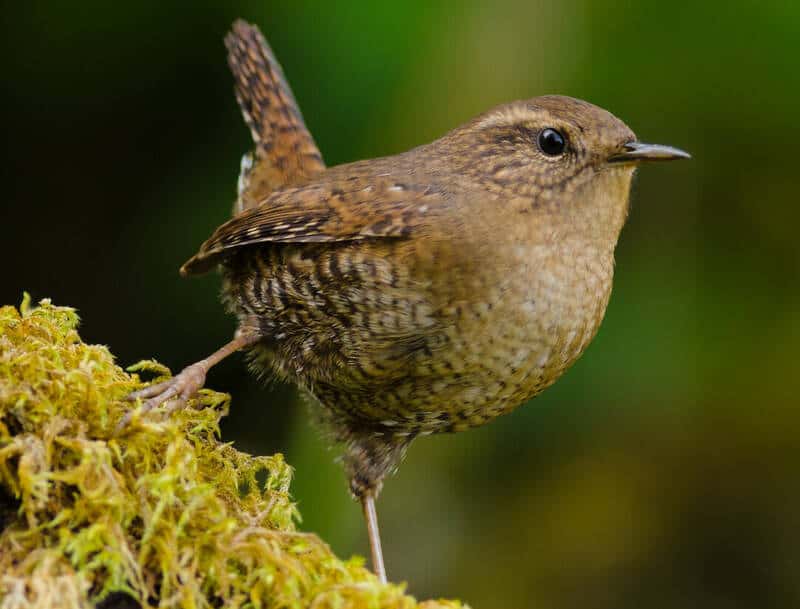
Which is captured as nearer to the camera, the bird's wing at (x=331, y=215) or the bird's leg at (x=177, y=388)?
the bird's leg at (x=177, y=388)

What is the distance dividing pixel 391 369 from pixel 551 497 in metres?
1.90

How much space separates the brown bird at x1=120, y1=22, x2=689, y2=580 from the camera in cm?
245

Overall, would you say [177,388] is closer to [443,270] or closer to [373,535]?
[443,270]

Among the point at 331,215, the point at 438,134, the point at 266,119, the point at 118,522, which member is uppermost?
the point at 266,119

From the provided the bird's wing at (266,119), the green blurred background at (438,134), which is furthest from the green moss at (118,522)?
the green blurred background at (438,134)

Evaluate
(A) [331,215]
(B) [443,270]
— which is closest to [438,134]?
(A) [331,215]

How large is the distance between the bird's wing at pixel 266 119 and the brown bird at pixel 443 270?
0.71 metres

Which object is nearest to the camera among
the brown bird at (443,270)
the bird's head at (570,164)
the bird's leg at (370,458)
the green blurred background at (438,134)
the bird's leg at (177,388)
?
the bird's leg at (177,388)

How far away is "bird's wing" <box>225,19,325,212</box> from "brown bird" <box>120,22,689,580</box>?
0.71 metres

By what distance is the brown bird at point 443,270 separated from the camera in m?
2.45

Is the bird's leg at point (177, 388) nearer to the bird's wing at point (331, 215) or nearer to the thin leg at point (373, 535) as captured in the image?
the bird's wing at point (331, 215)

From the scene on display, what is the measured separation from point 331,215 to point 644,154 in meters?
0.81

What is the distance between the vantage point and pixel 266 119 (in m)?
3.71

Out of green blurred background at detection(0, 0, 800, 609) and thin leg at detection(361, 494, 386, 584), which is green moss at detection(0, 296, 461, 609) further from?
green blurred background at detection(0, 0, 800, 609)
